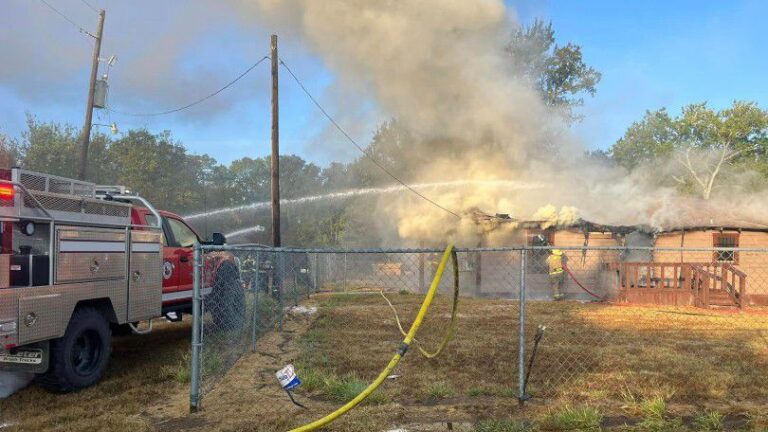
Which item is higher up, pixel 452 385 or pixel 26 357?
pixel 26 357

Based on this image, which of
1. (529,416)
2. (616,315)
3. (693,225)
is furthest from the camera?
(693,225)

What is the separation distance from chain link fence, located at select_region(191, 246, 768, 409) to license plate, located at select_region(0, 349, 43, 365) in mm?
1485

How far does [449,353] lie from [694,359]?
3.01 metres

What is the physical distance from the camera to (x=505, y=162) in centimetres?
2317

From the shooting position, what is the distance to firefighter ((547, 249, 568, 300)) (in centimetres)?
1530

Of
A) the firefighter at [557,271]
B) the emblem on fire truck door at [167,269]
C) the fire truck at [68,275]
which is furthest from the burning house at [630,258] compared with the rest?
the fire truck at [68,275]

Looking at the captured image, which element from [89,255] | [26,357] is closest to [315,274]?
[89,255]

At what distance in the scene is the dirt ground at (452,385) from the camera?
14.8 ft

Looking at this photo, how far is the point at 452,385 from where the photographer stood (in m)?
5.56

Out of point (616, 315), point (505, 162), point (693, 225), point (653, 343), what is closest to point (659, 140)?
point (505, 162)

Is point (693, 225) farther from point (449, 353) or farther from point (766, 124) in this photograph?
point (766, 124)

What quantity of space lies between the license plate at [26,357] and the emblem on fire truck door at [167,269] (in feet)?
7.79

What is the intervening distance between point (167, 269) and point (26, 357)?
2.53 m

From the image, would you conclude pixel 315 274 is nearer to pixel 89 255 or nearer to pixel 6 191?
pixel 89 255
